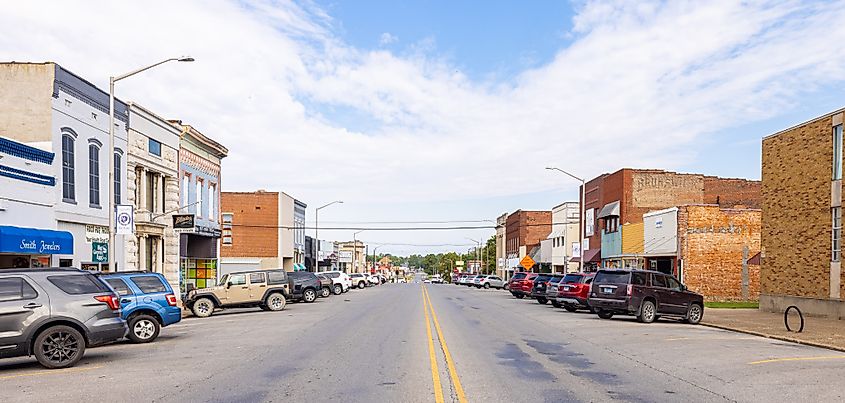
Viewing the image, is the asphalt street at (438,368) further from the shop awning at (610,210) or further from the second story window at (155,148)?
the shop awning at (610,210)

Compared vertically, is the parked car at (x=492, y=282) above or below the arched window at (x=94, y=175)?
below

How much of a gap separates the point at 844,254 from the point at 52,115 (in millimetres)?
27250

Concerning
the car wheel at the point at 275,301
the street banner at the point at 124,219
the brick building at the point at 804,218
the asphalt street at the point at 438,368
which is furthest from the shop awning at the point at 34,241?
the brick building at the point at 804,218

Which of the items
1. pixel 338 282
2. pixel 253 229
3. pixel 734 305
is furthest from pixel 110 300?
pixel 253 229

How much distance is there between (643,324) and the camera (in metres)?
25.3

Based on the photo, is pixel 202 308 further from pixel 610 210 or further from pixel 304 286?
pixel 610 210

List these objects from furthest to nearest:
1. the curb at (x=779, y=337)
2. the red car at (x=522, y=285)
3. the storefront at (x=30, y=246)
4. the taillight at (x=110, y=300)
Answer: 1. the red car at (x=522, y=285)
2. the storefront at (x=30, y=246)
3. the curb at (x=779, y=337)
4. the taillight at (x=110, y=300)

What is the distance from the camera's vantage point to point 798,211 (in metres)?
31.0

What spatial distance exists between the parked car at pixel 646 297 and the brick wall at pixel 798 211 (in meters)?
6.23

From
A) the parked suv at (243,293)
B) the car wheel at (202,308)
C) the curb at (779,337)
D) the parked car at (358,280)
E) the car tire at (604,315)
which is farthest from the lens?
the parked car at (358,280)

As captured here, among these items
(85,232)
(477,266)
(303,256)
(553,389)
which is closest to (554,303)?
(85,232)

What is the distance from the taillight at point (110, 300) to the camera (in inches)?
576

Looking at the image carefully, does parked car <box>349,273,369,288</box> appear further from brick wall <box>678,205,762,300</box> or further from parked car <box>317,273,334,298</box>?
brick wall <box>678,205,762,300</box>

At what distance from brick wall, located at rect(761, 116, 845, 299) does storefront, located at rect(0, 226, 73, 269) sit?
2651 centimetres
